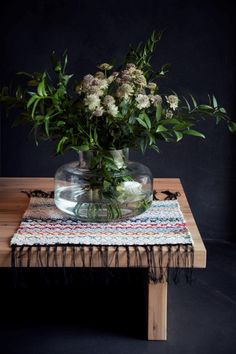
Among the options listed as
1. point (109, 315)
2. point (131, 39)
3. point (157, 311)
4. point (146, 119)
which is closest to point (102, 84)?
point (146, 119)

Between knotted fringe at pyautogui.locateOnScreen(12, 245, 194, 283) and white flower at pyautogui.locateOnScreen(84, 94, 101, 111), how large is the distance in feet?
1.58

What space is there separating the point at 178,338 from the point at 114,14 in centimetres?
173

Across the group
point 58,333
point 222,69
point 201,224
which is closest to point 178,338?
point 58,333

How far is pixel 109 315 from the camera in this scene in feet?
8.79

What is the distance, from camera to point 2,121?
3520 mm

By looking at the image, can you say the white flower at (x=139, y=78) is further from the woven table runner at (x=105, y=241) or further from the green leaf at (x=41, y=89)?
the woven table runner at (x=105, y=241)

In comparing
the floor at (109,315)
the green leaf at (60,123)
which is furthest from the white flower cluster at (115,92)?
the floor at (109,315)

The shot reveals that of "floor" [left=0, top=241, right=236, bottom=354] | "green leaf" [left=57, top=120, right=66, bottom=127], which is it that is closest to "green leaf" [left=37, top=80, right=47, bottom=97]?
"green leaf" [left=57, top=120, right=66, bottom=127]

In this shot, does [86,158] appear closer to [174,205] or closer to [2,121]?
[174,205]

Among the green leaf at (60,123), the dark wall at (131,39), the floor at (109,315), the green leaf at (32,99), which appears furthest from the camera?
the dark wall at (131,39)

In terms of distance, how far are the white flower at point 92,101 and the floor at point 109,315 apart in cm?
59

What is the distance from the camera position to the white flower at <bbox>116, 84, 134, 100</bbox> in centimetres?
225

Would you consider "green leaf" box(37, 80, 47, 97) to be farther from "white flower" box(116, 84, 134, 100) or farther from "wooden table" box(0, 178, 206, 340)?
"wooden table" box(0, 178, 206, 340)

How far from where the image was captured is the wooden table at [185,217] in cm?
222
